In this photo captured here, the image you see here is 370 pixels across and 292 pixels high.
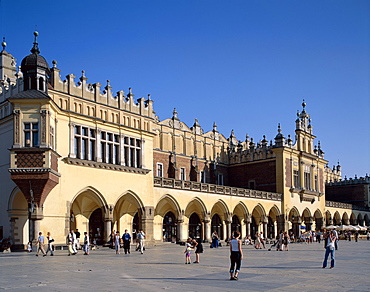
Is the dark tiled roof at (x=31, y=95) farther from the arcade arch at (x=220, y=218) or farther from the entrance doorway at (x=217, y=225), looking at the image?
the entrance doorway at (x=217, y=225)

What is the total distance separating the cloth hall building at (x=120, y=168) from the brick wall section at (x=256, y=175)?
12 cm

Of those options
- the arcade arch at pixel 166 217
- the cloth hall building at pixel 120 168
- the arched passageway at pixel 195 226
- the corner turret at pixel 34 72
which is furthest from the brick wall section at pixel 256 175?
the corner turret at pixel 34 72

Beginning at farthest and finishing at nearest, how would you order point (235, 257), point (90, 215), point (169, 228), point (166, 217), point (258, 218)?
point (258, 218), point (169, 228), point (166, 217), point (90, 215), point (235, 257)

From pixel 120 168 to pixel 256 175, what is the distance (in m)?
25.3

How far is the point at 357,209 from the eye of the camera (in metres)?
78.1

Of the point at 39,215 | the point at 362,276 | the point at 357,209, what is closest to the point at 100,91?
the point at 39,215

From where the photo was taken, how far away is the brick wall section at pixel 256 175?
2303 inches

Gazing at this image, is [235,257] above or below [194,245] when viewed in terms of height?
above

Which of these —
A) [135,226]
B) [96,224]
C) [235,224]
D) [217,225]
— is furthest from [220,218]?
[96,224]

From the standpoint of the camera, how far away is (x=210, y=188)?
47.8 m

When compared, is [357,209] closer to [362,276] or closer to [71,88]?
[71,88]

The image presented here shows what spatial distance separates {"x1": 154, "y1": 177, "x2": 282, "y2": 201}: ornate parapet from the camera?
42.8m

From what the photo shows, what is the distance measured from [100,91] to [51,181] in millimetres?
9623

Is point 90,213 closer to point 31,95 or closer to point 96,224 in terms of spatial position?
point 96,224
